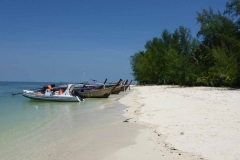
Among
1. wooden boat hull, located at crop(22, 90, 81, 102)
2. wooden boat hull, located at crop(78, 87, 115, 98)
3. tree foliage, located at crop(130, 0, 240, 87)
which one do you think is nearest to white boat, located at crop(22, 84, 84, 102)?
wooden boat hull, located at crop(22, 90, 81, 102)

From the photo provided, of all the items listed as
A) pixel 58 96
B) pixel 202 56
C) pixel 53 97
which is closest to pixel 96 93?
pixel 58 96

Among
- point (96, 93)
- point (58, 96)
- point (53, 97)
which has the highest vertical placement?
point (96, 93)

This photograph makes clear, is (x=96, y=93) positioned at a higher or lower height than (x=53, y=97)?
higher

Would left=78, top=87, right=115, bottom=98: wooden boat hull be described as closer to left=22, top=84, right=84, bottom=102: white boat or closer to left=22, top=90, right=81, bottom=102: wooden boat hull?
left=22, top=84, right=84, bottom=102: white boat

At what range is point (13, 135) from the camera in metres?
9.54

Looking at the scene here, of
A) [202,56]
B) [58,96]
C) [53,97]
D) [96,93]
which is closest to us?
[58,96]

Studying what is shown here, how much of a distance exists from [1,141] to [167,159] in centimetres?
615

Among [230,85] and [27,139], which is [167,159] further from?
[230,85]

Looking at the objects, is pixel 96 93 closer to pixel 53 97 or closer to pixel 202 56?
pixel 53 97

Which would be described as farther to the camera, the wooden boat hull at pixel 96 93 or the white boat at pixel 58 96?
the wooden boat hull at pixel 96 93

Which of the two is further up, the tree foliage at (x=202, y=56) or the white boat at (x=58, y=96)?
the tree foliage at (x=202, y=56)

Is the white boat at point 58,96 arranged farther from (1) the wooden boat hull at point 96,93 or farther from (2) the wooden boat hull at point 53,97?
(1) the wooden boat hull at point 96,93

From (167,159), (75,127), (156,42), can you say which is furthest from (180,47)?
(167,159)

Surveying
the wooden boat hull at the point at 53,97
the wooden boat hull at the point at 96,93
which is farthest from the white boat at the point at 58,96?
the wooden boat hull at the point at 96,93
